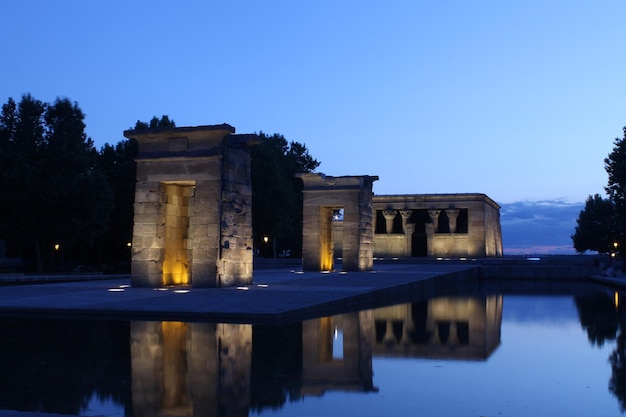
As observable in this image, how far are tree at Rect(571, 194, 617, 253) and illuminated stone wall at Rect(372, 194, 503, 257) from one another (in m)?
40.0

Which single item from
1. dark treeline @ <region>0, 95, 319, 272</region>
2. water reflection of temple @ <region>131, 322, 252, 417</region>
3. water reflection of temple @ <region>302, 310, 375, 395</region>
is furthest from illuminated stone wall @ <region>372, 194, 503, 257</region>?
water reflection of temple @ <region>131, 322, 252, 417</region>

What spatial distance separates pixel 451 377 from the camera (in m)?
8.00

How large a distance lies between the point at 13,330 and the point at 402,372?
23.6 feet

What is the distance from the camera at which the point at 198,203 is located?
70.8 ft

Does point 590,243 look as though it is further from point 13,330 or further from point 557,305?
point 13,330

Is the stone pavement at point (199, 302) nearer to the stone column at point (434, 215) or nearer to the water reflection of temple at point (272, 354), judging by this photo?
the water reflection of temple at point (272, 354)

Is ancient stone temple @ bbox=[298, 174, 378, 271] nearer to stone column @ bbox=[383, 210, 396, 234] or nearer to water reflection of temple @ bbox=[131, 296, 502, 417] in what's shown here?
water reflection of temple @ bbox=[131, 296, 502, 417]

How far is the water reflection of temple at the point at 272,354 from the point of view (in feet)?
22.5

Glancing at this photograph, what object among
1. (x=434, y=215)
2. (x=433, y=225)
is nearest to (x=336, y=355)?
(x=433, y=225)

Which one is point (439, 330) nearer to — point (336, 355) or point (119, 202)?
point (336, 355)

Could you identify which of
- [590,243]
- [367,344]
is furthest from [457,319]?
[590,243]

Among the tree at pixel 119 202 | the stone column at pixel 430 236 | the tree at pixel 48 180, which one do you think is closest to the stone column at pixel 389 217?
the stone column at pixel 430 236

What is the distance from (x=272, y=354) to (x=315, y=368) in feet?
3.28

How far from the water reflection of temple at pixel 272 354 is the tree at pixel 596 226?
8580 cm
